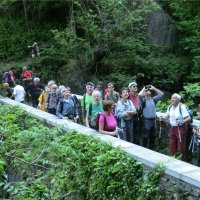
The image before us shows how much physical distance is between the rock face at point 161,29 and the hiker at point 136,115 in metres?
17.4

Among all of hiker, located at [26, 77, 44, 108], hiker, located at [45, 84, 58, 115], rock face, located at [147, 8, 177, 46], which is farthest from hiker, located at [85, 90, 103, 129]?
rock face, located at [147, 8, 177, 46]

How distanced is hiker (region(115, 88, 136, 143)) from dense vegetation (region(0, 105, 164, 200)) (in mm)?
1375

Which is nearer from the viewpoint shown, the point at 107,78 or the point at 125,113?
the point at 125,113

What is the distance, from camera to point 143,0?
76.0 ft

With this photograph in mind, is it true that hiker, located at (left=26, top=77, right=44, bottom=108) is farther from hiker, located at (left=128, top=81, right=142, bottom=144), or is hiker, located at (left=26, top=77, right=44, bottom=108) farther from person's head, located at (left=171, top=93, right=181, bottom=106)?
person's head, located at (left=171, top=93, right=181, bottom=106)

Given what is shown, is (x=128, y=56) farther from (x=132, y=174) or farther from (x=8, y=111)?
(x=132, y=174)

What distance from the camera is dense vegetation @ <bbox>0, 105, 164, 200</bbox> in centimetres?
624

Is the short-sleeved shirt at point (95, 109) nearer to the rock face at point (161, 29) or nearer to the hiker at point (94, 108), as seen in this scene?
the hiker at point (94, 108)

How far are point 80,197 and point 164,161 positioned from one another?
2.07 m

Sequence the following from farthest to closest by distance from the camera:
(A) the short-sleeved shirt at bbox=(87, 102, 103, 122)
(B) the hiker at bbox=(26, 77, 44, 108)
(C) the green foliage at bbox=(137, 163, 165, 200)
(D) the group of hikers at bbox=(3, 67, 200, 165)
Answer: (B) the hiker at bbox=(26, 77, 44, 108) → (A) the short-sleeved shirt at bbox=(87, 102, 103, 122) → (D) the group of hikers at bbox=(3, 67, 200, 165) → (C) the green foliage at bbox=(137, 163, 165, 200)

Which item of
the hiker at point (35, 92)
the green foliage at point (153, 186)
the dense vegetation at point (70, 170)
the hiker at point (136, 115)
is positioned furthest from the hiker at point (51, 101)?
the green foliage at point (153, 186)

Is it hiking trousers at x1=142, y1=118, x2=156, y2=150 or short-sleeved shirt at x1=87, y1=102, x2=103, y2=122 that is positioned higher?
short-sleeved shirt at x1=87, y1=102, x2=103, y2=122

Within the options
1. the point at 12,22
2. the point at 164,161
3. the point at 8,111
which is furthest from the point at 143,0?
the point at 164,161

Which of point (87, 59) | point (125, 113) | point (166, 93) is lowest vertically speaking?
point (166, 93)
